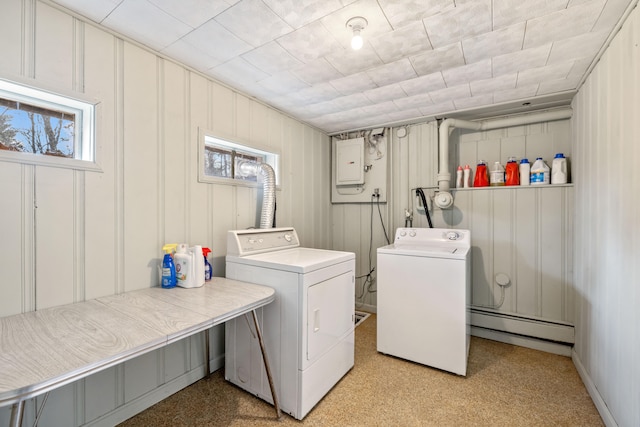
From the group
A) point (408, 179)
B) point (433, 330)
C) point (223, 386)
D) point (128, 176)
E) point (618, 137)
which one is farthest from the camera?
point (408, 179)

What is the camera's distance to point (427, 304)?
7.11 ft

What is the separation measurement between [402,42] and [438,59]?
339mm

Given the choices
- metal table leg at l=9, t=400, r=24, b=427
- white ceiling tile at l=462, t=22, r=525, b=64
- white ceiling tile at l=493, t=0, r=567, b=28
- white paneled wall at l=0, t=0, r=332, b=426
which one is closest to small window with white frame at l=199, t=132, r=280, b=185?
white paneled wall at l=0, t=0, r=332, b=426

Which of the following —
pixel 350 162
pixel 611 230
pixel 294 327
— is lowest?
pixel 294 327

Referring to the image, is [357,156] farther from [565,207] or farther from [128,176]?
[128,176]

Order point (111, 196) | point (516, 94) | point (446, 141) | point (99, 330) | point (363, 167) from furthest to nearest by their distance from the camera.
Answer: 1. point (363, 167)
2. point (446, 141)
3. point (516, 94)
4. point (111, 196)
5. point (99, 330)

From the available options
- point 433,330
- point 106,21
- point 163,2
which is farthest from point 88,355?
point 433,330

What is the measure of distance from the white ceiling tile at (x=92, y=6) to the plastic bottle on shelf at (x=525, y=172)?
3.18 metres

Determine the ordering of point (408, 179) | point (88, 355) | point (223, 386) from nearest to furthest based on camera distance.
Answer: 1. point (88, 355)
2. point (223, 386)
3. point (408, 179)

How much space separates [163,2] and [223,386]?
2.33 metres

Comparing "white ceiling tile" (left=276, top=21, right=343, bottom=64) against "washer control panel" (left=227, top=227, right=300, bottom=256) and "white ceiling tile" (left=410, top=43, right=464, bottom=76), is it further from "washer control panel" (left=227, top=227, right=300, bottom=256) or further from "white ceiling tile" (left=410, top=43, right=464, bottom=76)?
"washer control panel" (left=227, top=227, right=300, bottom=256)

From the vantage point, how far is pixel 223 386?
194 centimetres

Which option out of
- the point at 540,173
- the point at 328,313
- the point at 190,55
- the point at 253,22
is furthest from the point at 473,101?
the point at 190,55

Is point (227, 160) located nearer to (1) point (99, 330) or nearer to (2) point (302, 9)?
(2) point (302, 9)
